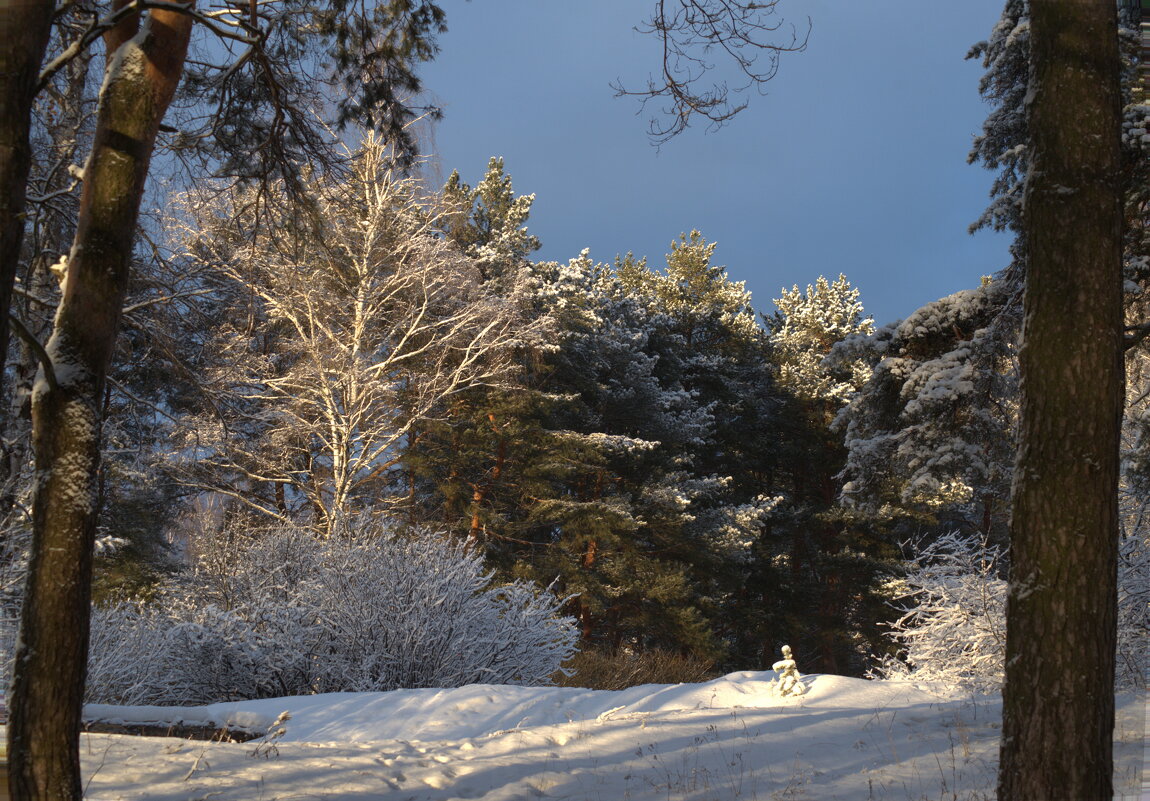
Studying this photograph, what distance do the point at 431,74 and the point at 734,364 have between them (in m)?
18.2

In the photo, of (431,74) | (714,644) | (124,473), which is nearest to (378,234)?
(124,473)

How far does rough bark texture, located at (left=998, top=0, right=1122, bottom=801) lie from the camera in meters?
3.02

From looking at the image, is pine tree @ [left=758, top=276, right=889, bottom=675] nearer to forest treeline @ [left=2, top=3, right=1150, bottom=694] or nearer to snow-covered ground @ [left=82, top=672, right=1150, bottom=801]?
forest treeline @ [left=2, top=3, right=1150, bottom=694]

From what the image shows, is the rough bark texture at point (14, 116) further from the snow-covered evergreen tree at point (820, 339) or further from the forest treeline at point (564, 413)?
the snow-covered evergreen tree at point (820, 339)

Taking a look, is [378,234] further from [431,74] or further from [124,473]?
[431,74]

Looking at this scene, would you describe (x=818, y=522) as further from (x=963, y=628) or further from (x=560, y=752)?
(x=560, y=752)

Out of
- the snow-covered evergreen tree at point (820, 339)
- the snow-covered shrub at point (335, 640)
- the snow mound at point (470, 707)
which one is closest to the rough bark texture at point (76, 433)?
the snow mound at point (470, 707)

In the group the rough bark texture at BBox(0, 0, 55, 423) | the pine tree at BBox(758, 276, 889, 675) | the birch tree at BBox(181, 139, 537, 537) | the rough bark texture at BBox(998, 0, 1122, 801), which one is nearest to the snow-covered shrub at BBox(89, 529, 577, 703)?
the birch tree at BBox(181, 139, 537, 537)

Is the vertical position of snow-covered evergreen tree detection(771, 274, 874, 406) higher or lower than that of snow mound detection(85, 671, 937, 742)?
higher

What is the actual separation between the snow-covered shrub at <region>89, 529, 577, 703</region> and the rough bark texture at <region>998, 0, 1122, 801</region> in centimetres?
652

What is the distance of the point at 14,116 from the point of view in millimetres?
2824

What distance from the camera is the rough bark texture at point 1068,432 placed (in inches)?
119

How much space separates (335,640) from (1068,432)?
295 inches

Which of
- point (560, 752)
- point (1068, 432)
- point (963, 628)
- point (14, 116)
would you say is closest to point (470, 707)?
point (560, 752)
